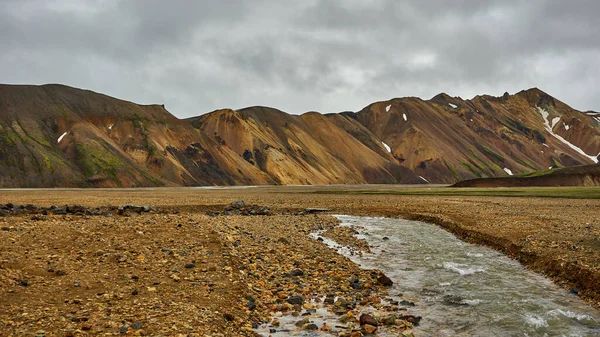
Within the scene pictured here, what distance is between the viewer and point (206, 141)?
584 feet

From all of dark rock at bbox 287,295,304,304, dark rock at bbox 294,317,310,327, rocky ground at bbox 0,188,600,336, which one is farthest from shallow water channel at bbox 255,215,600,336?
dark rock at bbox 287,295,304,304

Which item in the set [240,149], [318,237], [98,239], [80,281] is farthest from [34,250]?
[240,149]

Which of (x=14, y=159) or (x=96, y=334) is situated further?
(x=14, y=159)

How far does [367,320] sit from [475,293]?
6010 mm

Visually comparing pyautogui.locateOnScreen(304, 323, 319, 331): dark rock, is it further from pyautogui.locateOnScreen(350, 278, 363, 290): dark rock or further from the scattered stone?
pyautogui.locateOnScreen(350, 278, 363, 290): dark rock

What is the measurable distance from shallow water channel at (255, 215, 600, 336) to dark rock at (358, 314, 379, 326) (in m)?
1.17

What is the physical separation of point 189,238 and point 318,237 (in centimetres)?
1032

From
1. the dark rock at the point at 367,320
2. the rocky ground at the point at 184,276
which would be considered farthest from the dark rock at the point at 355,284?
the dark rock at the point at 367,320

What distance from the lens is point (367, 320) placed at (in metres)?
11.0

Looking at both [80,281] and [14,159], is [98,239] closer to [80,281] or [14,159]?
[80,281]

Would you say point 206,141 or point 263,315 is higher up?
point 206,141

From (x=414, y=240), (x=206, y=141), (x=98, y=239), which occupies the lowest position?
(x=414, y=240)

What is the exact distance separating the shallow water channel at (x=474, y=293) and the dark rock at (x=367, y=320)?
1.17m

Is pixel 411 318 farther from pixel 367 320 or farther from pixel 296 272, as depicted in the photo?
pixel 296 272
